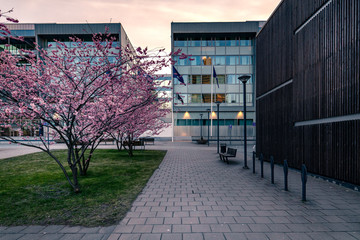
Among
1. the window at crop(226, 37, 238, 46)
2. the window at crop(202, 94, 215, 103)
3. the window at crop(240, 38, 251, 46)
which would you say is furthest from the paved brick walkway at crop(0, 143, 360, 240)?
the window at crop(240, 38, 251, 46)

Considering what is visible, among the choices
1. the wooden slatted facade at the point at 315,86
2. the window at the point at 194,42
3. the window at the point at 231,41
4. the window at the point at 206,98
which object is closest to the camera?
the wooden slatted facade at the point at 315,86

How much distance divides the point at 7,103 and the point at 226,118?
30.8 metres

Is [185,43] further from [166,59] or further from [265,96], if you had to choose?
[166,59]

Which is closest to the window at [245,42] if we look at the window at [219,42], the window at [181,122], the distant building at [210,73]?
the distant building at [210,73]

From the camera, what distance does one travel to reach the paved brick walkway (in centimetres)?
358

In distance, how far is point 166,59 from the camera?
19.2ft

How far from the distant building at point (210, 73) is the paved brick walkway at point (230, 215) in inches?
1014

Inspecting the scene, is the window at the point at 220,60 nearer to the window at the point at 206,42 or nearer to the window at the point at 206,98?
the window at the point at 206,42

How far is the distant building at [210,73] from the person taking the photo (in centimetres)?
3209

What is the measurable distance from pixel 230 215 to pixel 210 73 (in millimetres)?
29946

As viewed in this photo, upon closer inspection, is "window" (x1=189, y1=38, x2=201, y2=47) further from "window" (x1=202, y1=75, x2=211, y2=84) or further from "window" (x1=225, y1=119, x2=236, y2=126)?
"window" (x1=225, y1=119, x2=236, y2=126)

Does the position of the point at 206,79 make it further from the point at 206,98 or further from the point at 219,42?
the point at 219,42

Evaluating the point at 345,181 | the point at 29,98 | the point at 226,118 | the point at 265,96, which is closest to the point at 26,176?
the point at 29,98

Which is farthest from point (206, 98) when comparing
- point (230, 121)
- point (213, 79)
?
point (230, 121)
